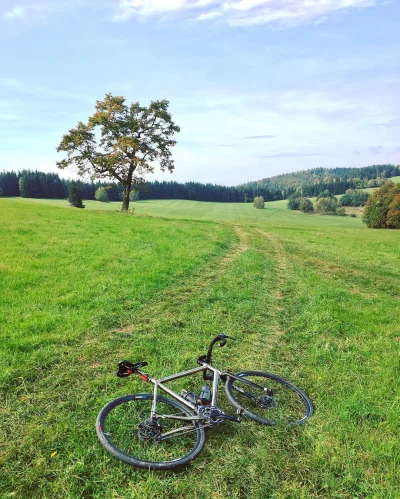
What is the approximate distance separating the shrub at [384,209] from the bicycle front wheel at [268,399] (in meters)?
80.8

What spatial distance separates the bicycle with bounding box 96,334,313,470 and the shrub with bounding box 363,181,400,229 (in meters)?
81.3

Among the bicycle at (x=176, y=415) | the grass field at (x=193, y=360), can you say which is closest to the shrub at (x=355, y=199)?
the grass field at (x=193, y=360)

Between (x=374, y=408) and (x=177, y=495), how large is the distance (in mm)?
3559

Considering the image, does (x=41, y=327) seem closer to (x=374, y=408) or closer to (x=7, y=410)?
(x=7, y=410)

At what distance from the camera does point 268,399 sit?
5398 mm

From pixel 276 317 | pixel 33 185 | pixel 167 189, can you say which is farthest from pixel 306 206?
pixel 276 317

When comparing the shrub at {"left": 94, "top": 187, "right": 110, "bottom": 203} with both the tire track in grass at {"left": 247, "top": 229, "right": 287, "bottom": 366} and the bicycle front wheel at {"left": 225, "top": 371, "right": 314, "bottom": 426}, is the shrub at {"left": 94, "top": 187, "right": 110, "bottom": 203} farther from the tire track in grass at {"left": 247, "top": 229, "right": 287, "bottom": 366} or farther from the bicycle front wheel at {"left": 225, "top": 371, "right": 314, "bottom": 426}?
the bicycle front wheel at {"left": 225, "top": 371, "right": 314, "bottom": 426}

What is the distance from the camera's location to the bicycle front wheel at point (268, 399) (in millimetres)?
5102

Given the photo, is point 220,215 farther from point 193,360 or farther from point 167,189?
point 193,360

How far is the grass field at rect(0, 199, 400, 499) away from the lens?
391 centimetres

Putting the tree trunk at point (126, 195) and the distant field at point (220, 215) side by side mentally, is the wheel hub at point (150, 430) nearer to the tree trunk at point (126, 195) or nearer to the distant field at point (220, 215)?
the tree trunk at point (126, 195)

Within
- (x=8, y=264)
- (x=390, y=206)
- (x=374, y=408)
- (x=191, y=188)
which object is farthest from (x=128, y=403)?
(x=191, y=188)

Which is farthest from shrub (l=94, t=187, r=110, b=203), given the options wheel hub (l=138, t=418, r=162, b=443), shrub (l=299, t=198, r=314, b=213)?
wheel hub (l=138, t=418, r=162, b=443)

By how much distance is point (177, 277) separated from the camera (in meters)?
12.7
